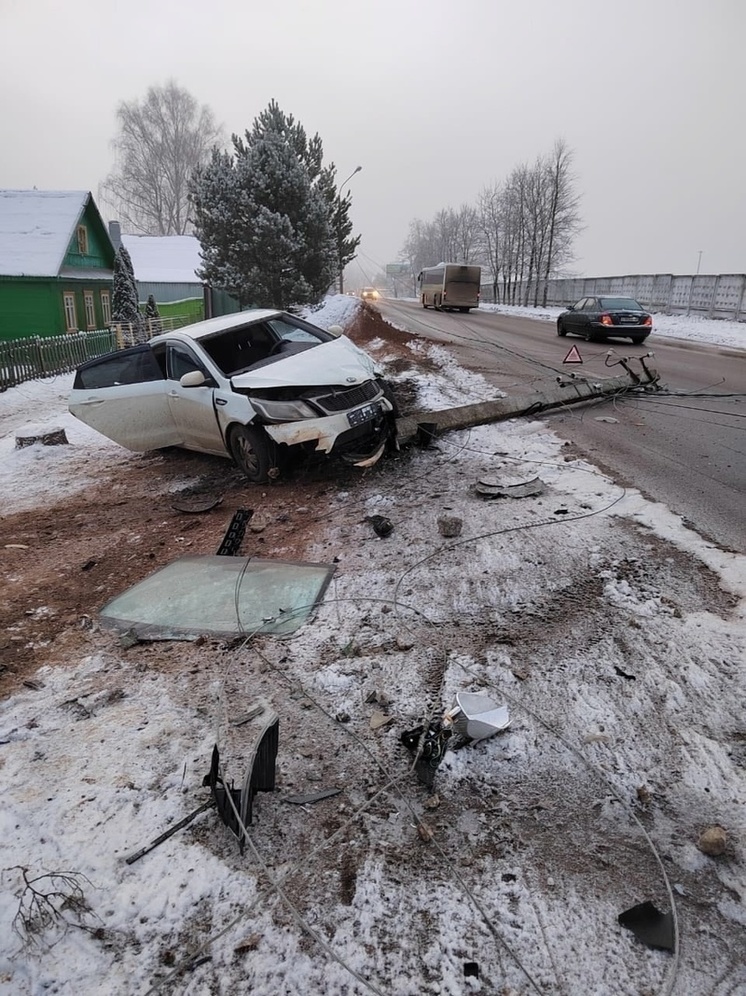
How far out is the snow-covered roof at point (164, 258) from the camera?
3994 cm

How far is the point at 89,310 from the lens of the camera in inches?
1153

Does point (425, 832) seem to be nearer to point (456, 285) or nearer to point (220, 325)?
point (220, 325)

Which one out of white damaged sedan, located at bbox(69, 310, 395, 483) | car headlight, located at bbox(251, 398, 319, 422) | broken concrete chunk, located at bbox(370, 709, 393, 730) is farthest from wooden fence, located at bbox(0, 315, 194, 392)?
broken concrete chunk, located at bbox(370, 709, 393, 730)

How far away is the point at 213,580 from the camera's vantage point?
4852 mm

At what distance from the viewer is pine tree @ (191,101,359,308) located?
63.3ft

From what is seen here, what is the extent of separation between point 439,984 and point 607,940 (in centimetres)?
61

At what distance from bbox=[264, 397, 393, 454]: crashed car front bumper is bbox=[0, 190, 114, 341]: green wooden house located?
2355 cm

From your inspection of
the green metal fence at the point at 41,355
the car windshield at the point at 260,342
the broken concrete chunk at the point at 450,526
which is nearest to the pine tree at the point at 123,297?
the green metal fence at the point at 41,355

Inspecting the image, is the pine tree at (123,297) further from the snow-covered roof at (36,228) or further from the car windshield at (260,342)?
the car windshield at (260,342)

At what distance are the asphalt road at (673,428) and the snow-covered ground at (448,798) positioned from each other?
0.98m

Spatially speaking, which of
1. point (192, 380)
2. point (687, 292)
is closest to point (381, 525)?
point (192, 380)

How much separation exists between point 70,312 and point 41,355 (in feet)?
37.5

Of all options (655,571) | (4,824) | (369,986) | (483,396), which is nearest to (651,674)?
(655,571)

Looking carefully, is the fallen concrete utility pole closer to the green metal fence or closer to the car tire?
the car tire
